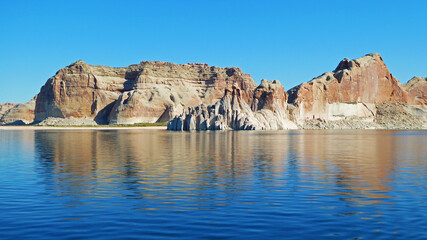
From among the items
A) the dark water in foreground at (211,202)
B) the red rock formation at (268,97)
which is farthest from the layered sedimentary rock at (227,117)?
the dark water in foreground at (211,202)

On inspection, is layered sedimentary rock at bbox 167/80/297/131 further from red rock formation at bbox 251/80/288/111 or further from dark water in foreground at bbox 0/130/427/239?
dark water in foreground at bbox 0/130/427/239

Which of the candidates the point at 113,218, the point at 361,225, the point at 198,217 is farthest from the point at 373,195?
the point at 113,218

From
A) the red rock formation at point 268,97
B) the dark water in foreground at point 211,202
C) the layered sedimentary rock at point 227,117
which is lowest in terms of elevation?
the dark water in foreground at point 211,202

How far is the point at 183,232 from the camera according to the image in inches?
484

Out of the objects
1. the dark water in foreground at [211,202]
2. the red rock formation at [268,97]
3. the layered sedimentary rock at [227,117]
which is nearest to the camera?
the dark water in foreground at [211,202]

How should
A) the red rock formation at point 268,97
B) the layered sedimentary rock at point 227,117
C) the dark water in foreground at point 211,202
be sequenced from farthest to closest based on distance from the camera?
the red rock formation at point 268,97 < the layered sedimentary rock at point 227,117 < the dark water in foreground at point 211,202

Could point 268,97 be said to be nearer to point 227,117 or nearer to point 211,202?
point 227,117

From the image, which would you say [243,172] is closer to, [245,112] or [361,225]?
[361,225]

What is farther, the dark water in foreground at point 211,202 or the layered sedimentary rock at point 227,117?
the layered sedimentary rock at point 227,117

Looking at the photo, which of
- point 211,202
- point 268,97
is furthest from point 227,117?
point 211,202

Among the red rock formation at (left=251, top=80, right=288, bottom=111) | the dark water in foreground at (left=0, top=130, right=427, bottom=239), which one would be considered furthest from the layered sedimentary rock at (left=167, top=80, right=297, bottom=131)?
the dark water in foreground at (left=0, top=130, right=427, bottom=239)

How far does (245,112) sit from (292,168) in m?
113

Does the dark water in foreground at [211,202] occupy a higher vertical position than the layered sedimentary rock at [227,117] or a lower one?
lower

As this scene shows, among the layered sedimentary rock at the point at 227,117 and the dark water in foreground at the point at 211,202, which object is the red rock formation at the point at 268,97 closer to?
the layered sedimentary rock at the point at 227,117
